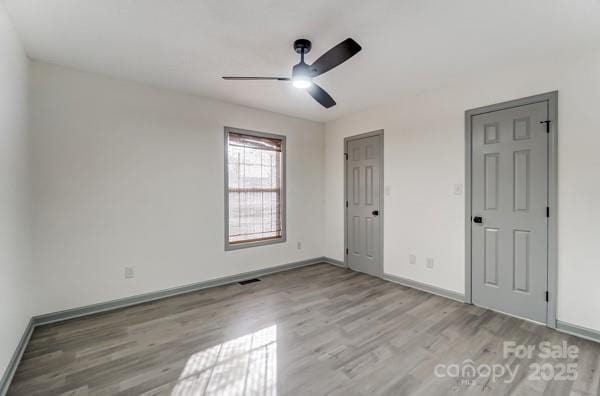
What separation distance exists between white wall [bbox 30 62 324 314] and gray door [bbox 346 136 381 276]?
1.58m

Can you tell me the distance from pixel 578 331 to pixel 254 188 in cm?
388

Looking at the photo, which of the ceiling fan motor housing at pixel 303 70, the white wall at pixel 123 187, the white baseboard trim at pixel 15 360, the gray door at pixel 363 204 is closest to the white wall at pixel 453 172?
the gray door at pixel 363 204

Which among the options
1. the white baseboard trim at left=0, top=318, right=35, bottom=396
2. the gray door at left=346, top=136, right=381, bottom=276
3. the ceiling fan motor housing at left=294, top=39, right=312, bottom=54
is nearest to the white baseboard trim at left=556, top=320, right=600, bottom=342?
the gray door at left=346, top=136, right=381, bottom=276

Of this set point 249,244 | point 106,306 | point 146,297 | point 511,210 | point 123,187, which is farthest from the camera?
point 249,244

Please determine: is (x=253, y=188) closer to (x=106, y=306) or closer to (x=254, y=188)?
(x=254, y=188)

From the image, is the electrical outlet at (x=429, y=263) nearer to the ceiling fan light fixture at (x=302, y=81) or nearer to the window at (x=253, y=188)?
the window at (x=253, y=188)

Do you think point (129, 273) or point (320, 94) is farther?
point (129, 273)

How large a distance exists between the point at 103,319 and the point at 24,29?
2.63 meters

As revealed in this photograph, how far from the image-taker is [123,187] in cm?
306

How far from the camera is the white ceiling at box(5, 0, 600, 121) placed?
1.88 metres

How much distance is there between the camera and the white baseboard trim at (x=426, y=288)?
323 cm

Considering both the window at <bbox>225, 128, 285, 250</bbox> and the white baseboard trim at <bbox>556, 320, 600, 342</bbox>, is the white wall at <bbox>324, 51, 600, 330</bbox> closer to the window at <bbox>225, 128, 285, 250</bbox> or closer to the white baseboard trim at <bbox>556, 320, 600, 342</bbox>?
the white baseboard trim at <bbox>556, 320, 600, 342</bbox>

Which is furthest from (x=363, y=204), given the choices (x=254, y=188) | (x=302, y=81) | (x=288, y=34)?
(x=288, y=34)

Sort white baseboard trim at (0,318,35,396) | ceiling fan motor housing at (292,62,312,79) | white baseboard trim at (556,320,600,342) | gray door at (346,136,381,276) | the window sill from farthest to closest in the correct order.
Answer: gray door at (346,136,381,276)
the window sill
white baseboard trim at (556,320,600,342)
ceiling fan motor housing at (292,62,312,79)
white baseboard trim at (0,318,35,396)
